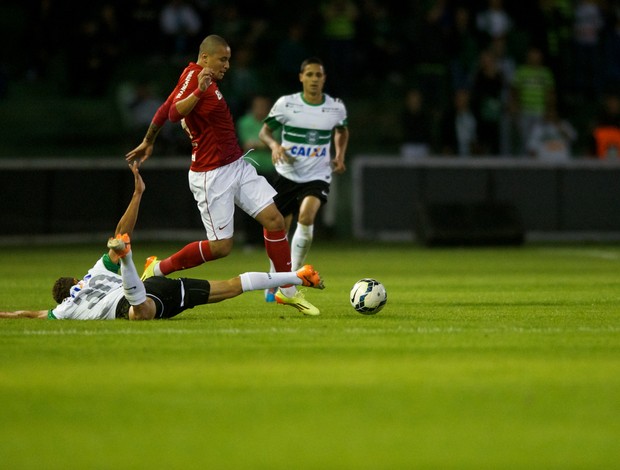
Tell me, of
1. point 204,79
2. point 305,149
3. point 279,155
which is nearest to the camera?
point 204,79

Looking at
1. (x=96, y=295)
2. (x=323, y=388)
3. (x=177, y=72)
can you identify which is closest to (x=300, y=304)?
(x=96, y=295)

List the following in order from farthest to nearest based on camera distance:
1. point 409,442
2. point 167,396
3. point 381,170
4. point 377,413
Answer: point 381,170 → point 167,396 → point 377,413 → point 409,442

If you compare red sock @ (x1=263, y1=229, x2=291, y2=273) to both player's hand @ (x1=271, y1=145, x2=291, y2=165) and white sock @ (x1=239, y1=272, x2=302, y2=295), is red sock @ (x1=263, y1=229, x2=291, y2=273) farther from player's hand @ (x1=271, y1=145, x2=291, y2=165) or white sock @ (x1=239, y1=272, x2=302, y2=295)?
player's hand @ (x1=271, y1=145, x2=291, y2=165)

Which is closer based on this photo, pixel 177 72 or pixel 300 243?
pixel 300 243

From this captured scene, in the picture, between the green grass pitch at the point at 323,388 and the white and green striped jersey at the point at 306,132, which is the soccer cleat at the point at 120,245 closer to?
the green grass pitch at the point at 323,388

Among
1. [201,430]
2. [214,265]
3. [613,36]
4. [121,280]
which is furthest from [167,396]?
[613,36]

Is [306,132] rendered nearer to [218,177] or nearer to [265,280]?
[218,177]

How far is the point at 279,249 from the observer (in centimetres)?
1093

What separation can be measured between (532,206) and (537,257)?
4.33 meters

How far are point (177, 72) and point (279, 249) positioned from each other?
14961mm

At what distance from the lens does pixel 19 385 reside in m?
6.82

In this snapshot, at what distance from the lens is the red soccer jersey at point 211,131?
10516 millimetres

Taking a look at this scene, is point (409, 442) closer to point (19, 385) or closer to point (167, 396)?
point (167, 396)

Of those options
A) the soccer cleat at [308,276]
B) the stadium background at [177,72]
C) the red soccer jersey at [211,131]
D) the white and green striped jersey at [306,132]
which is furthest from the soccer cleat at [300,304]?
the stadium background at [177,72]
